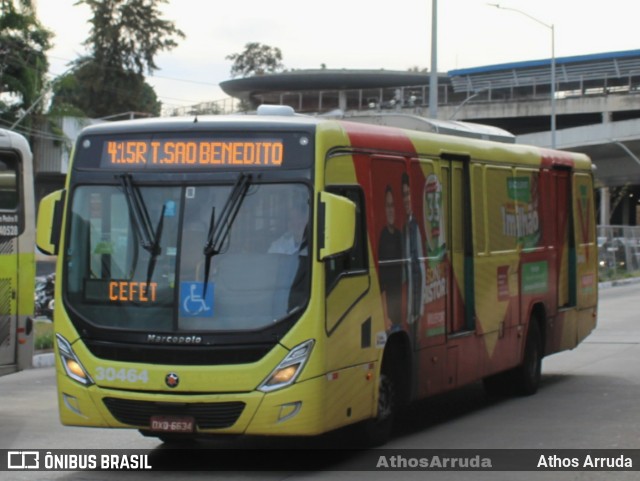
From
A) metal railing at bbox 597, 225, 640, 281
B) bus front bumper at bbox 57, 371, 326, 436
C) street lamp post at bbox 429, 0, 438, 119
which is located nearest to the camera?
bus front bumper at bbox 57, 371, 326, 436

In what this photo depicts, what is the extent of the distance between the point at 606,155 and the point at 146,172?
5603 centimetres

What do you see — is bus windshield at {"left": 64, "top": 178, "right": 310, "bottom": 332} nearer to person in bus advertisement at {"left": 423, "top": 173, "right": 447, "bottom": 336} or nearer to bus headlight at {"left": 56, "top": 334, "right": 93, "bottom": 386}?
bus headlight at {"left": 56, "top": 334, "right": 93, "bottom": 386}

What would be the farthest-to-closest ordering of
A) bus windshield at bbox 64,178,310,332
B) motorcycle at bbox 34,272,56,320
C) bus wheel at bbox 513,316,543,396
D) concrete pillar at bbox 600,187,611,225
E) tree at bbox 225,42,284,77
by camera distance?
tree at bbox 225,42,284,77 → concrete pillar at bbox 600,187,611,225 → motorcycle at bbox 34,272,56,320 → bus wheel at bbox 513,316,543,396 → bus windshield at bbox 64,178,310,332

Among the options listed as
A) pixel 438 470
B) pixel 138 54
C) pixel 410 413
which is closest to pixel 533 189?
pixel 410 413

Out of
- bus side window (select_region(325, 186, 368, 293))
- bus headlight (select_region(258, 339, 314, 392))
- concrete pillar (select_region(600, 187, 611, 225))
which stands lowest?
bus headlight (select_region(258, 339, 314, 392))

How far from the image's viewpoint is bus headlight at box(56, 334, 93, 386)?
9758 millimetres

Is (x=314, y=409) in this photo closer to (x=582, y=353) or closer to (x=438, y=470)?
(x=438, y=470)

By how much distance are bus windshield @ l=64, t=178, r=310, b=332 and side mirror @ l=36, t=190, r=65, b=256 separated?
1.08 feet

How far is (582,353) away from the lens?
2025cm

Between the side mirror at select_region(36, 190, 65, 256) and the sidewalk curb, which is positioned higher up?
the side mirror at select_region(36, 190, 65, 256)

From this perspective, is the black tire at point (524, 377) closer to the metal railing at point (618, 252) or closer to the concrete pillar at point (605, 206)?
the metal railing at point (618, 252)

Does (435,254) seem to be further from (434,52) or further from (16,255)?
(434,52)

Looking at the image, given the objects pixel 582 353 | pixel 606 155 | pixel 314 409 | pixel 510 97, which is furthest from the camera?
pixel 510 97

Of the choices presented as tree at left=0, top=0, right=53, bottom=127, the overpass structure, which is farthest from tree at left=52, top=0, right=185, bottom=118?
tree at left=0, top=0, right=53, bottom=127
